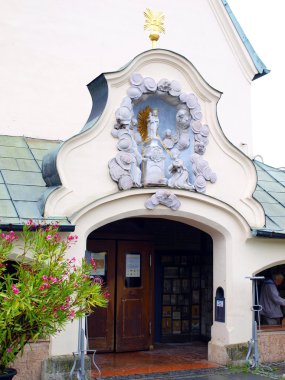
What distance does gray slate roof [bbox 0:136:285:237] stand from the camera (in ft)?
28.7

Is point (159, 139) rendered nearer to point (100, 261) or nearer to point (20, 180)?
point (20, 180)

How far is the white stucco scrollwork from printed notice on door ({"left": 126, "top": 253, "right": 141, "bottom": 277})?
242 cm

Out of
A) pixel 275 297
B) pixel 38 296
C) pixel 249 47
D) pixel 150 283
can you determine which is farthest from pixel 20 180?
pixel 249 47

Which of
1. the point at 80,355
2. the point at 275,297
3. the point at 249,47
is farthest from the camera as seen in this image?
the point at 249,47

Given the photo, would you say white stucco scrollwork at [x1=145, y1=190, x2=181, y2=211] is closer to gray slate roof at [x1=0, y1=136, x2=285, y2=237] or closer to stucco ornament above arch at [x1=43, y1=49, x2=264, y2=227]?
stucco ornament above arch at [x1=43, y1=49, x2=264, y2=227]

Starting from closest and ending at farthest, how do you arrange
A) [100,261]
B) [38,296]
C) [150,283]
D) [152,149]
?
[38,296] < [152,149] < [100,261] < [150,283]

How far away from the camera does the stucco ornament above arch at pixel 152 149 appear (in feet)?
29.7

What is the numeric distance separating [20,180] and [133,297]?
360 cm

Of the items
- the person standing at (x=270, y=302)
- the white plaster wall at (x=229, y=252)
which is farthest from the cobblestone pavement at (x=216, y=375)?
the person standing at (x=270, y=302)

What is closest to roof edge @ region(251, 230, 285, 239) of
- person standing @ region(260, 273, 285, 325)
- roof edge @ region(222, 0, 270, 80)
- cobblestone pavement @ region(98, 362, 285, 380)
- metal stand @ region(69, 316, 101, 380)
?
person standing @ region(260, 273, 285, 325)

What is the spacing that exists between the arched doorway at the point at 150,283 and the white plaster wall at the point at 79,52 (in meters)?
2.77

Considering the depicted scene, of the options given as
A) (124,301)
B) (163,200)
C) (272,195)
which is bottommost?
(124,301)

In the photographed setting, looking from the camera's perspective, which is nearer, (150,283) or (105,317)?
(105,317)

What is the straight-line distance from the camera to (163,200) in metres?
9.52
